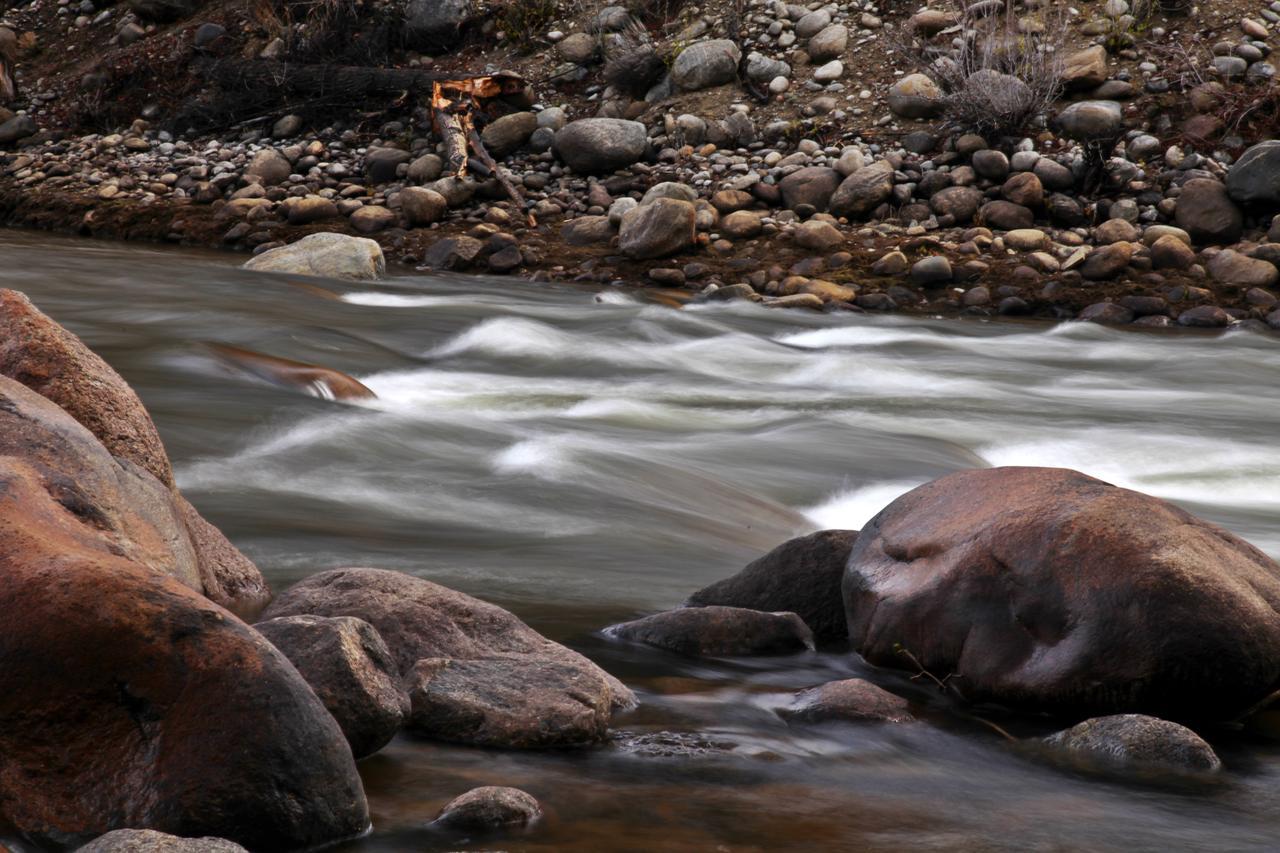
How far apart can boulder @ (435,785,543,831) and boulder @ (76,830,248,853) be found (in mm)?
551

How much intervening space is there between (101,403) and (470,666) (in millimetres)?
1379

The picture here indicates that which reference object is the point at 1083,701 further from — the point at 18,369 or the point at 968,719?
the point at 18,369

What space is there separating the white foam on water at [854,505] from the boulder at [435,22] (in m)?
13.4

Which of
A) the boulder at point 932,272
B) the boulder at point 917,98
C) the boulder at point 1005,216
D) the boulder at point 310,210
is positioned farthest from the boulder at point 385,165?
the boulder at point 1005,216

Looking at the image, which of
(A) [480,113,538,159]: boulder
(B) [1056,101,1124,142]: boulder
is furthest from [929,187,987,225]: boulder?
(A) [480,113,538,159]: boulder

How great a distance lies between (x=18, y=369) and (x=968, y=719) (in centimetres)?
267

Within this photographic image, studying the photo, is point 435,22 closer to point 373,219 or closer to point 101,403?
point 373,219

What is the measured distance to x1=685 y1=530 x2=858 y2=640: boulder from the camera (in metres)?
4.22

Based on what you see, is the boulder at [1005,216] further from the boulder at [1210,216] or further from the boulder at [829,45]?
the boulder at [829,45]

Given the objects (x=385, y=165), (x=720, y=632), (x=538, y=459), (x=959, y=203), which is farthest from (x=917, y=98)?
(x=720, y=632)

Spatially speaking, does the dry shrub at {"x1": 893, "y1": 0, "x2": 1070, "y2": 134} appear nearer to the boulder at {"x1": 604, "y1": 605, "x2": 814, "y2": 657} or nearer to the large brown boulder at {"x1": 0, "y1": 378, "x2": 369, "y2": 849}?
the boulder at {"x1": 604, "y1": 605, "x2": 814, "y2": 657}

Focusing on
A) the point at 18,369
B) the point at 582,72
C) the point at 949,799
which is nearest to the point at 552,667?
the point at 949,799

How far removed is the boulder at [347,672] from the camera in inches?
112

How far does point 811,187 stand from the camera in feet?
44.2
